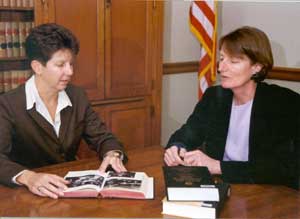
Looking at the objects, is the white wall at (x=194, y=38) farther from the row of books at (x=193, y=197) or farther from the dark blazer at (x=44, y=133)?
the row of books at (x=193, y=197)

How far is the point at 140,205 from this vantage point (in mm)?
1013

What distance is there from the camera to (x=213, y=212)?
94cm

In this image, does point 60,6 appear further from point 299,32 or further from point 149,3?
point 299,32

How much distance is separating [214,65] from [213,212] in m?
0.73

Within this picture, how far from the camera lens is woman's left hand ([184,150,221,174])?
48.4 inches

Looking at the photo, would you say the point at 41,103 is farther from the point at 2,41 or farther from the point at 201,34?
the point at 201,34

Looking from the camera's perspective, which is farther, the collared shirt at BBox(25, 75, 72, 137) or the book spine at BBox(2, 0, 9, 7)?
the book spine at BBox(2, 0, 9, 7)

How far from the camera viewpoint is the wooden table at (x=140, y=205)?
97cm

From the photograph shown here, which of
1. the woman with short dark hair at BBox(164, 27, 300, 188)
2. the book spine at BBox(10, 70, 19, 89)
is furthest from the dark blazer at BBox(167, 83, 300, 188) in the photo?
the book spine at BBox(10, 70, 19, 89)

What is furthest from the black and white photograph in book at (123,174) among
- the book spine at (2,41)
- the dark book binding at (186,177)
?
the book spine at (2,41)

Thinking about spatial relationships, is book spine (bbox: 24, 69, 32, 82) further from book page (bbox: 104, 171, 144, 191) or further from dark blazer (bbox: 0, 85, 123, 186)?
book page (bbox: 104, 171, 144, 191)

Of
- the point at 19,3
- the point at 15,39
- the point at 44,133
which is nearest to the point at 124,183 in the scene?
Answer: the point at 44,133

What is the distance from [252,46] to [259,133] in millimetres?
307

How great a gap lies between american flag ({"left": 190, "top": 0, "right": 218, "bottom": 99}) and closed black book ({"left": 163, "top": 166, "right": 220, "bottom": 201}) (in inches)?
20.7
